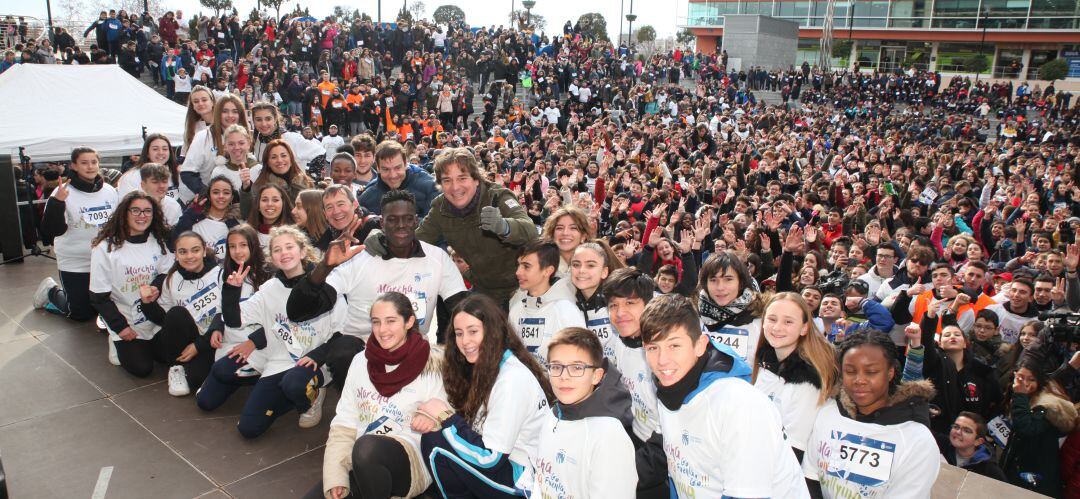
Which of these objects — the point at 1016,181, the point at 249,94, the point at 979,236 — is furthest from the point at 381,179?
the point at 249,94

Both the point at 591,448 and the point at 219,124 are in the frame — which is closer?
the point at 591,448

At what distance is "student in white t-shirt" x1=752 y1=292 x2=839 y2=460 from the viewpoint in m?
3.29

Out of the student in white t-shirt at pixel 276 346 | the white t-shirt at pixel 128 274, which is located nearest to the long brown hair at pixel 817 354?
the student in white t-shirt at pixel 276 346

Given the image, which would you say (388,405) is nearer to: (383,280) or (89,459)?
(383,280)

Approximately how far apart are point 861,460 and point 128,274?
198 inches

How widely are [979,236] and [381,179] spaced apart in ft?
26.2

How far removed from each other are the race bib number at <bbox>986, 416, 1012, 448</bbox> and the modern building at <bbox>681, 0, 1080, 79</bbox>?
44386 millimetres

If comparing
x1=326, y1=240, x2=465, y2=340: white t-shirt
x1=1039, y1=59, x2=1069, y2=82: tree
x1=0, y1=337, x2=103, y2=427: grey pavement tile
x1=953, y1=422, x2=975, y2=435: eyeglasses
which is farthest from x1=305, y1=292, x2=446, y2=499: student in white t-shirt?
x1=1039, y1=59, x2=1069, y2=82: tree

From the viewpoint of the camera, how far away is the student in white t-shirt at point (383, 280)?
13.6ft

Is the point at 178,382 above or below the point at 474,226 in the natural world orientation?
below

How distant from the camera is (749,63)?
132ft

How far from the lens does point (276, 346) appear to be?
15.0ft

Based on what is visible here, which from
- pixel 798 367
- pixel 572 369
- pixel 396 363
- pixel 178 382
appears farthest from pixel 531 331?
pixel 178 382

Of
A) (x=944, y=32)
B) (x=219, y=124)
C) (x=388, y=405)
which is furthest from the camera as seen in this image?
(x=944, y=32)
